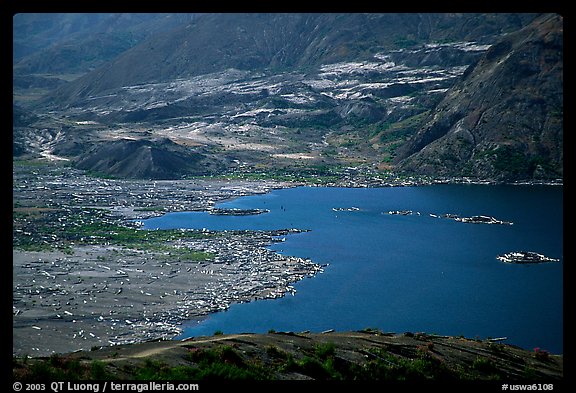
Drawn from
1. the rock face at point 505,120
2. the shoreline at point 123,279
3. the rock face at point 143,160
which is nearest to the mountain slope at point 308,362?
the shoreline at point 123,279

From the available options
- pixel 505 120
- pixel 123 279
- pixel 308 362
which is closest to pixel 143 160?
pixel 505 120

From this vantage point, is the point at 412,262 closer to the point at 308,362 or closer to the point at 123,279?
the point at 123,279

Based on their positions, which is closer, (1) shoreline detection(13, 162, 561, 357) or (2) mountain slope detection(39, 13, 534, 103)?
(1) shoreline detection(13, 162, 561, 357)

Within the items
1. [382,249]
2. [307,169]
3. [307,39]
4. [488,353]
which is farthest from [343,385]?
[307,39]

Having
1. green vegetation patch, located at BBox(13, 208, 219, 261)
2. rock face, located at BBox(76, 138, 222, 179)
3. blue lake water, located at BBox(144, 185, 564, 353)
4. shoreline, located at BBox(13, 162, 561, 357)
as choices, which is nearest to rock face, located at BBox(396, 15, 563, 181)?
blue lake water, located at BBox(144, 185, 564, 353)

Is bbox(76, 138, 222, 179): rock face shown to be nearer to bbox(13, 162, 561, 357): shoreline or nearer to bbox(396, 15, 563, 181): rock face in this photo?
bbox(13, 162, 561, 357): shoreline
